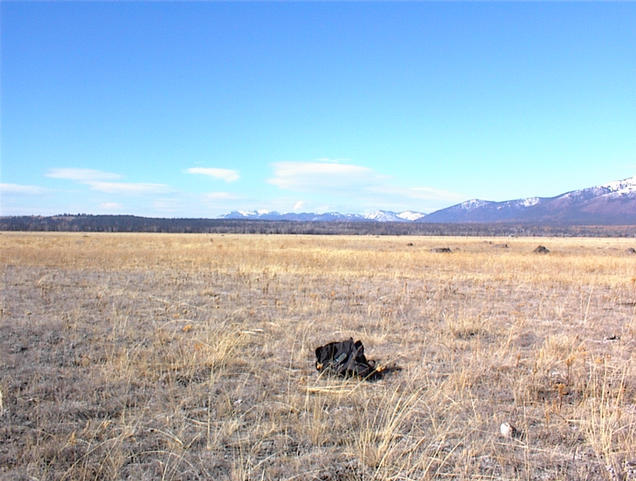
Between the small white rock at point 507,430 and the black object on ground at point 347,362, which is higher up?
the black object on ground at point 347,362

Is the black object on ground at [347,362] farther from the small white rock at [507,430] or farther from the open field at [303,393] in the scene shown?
the small white rock at [507,430]

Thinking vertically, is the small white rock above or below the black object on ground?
below

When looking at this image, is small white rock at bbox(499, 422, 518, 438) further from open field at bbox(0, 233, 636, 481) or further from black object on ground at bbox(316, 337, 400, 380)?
black object on ground at bbox(316, 337, 400, 380)

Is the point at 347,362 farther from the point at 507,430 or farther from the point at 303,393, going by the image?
the point at 507,430

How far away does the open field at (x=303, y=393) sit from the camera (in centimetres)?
338

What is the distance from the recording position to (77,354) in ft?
19.7

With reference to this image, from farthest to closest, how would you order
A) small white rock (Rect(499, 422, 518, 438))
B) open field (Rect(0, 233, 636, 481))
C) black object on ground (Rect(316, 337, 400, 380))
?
black object on ground (Rect(316, 337, 400, 380)) < small white rock (Rect(499, 422, 518, 438)) < open field (Rect(0, 233, 636, 481))

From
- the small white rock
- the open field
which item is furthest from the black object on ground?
the small white rock

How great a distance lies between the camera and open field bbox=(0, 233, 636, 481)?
11.1 ft

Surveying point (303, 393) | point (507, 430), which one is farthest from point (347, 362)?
point (507, 430)

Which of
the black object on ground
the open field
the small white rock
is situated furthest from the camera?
the black object on ground

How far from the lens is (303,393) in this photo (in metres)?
4.80

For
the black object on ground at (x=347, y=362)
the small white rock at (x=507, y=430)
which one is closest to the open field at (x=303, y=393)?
the small white rock at (x=507, y=430)

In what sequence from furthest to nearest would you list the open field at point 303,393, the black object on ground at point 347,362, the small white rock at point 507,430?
the black object on ground at point 347,362
the small white rock at point 507,430
the open field at point 303,393
